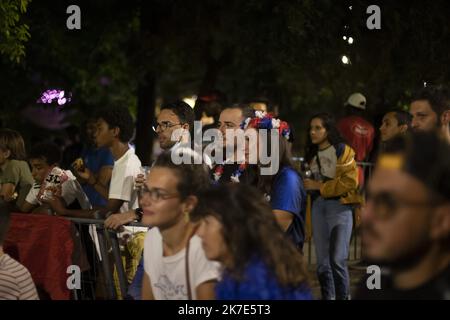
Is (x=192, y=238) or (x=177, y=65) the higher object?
(x=177, y=65)

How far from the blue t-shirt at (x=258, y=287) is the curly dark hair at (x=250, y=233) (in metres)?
0.02

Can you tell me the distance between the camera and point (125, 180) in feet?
24.3

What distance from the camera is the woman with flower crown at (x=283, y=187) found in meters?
6.00

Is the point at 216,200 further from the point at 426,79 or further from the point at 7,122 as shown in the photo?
the point at 7,122

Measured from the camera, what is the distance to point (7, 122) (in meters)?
16.6

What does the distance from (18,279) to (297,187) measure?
75.1 inches

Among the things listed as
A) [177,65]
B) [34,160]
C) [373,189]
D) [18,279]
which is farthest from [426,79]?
[177,65]

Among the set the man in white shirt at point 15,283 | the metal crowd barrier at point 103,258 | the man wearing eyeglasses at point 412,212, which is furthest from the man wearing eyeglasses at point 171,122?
the man wearing eyeglasses at point 412,212

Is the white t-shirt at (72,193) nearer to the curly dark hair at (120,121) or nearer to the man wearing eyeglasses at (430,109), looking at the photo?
the curly dark hair at (120,121)

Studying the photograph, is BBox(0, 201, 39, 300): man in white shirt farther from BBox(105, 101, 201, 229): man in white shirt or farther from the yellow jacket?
the yellow jacket

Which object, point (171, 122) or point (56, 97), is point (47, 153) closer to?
point (171, 122)

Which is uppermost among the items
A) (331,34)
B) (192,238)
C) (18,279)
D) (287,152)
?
(331,34)

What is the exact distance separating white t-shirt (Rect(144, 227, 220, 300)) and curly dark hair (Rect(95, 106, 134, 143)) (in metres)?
2.92
